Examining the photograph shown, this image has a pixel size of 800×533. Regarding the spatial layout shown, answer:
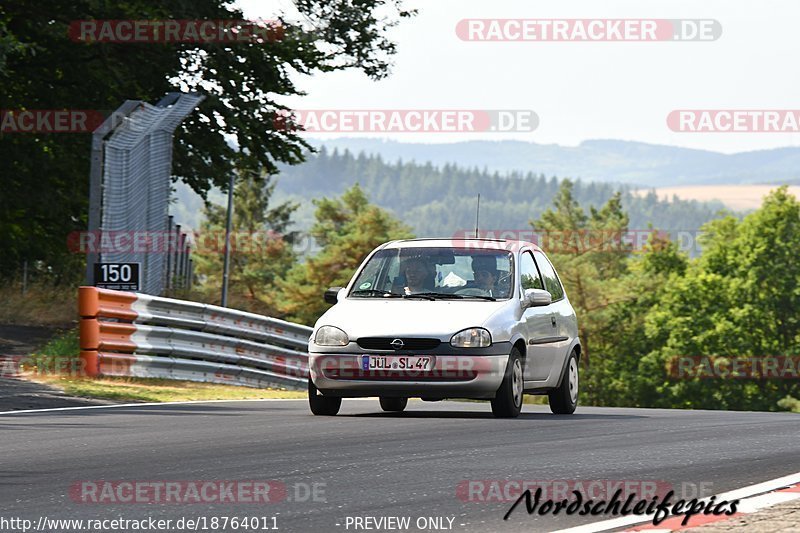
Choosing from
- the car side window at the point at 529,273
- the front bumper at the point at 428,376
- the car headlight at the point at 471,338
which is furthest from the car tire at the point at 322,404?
the car side window at the point at 529,273

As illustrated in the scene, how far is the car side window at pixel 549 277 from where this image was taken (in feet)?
47.4

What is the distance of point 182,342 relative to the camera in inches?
734

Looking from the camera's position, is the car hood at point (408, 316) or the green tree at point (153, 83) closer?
the car hood at point (408, 316)

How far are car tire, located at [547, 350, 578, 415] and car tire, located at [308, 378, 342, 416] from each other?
249 centimetres

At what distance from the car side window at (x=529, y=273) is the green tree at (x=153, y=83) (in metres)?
13.0

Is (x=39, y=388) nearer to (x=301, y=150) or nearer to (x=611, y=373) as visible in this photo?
(x=301, y=150)

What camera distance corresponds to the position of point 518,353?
12891 mm

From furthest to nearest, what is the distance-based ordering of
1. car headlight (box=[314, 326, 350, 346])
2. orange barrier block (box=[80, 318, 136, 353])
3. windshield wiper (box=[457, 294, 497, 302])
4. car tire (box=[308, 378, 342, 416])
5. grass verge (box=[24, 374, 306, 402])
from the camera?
orange barrier block (box=[80, 318, 136, 353]) → grass verge (box=[24, 374, 306, 402]) → windshield wiper (box=[457, 294, 497, 302]) → car tire (box=[308, 378, 342, 416]) → car headlight (box=[314, 326, 350, 346])

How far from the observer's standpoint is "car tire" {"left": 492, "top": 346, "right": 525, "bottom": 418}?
1256cm

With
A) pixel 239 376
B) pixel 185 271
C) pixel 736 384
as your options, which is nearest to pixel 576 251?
pixel 736 384

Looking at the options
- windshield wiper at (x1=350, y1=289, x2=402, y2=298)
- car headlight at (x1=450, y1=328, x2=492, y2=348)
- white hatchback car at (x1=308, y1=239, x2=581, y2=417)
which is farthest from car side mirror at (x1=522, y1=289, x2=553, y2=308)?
windshield wiper at (x1=350, y1=289, x2=402, y2=298)

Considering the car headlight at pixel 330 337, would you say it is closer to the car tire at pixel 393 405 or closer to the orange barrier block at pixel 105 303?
the car tire at pixel 393 405

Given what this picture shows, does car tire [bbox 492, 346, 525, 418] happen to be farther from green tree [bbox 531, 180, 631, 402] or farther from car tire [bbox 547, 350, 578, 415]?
green tree [bbox 531, 180, 631, 402]

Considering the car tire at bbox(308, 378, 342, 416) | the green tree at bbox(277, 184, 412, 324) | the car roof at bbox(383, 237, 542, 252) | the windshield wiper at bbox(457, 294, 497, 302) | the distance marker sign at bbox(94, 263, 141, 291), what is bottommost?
the car tire at bbox(308, 378, 342, 416)
